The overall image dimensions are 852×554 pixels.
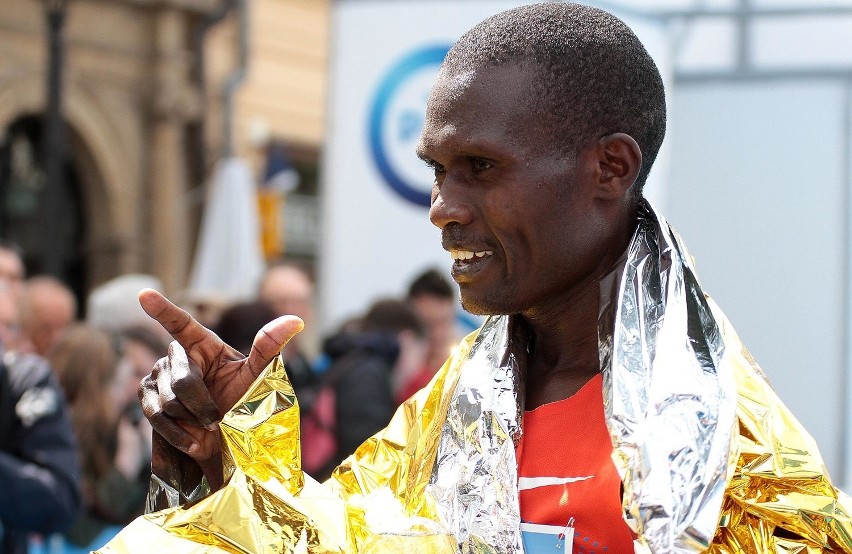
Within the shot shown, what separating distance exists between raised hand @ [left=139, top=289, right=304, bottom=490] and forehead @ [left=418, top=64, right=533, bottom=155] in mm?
346

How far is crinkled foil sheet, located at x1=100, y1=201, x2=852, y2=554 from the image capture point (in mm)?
1583

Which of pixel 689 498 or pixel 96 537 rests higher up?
pixel 689 498

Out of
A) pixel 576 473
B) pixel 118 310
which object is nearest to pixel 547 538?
pixel 576 473

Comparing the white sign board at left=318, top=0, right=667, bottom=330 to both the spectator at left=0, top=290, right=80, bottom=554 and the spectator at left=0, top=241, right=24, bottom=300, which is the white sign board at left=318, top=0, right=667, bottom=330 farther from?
the spectator at left=0, top=290, right=80, bottom=554

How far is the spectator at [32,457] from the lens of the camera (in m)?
3.81

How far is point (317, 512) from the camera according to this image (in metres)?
1.86

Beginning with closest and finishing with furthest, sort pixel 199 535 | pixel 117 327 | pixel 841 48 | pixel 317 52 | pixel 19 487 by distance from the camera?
1. pixel 199 535
2. pixel 19 487
3. pixel 841 48
4. pixel 117 327
5. pixel 317 52

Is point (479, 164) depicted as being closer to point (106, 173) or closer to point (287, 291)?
point (287, 291)

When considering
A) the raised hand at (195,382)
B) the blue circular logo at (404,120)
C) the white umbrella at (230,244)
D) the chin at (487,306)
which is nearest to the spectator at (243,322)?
the blue circular logo at (404,120)

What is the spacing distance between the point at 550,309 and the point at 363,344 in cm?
278

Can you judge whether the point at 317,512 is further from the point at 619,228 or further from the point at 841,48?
the point at 841,48

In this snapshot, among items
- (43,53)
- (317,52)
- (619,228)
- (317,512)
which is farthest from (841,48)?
(317,52)

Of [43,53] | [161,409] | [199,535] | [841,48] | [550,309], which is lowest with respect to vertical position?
[199,535]

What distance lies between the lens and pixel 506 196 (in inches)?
69.2
